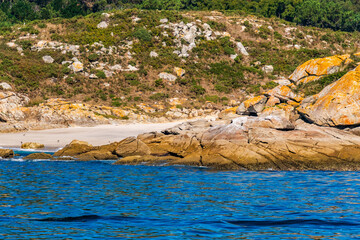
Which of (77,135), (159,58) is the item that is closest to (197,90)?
(159,58)

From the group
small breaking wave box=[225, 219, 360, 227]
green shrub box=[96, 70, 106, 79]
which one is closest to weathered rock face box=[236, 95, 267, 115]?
small breaking wave box=[225, 219, 360, 227]

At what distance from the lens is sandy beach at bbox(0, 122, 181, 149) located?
35856 millimetres

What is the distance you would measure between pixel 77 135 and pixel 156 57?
92.1 ft

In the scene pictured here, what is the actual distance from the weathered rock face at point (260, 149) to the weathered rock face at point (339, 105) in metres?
0.78

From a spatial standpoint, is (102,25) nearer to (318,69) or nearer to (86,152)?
(86,152)

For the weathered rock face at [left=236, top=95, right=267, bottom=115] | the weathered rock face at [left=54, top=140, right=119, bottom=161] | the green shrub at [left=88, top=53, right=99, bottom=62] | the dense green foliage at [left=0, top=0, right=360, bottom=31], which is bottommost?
the weathered rock face at [left=54, top=140, right=119, bottom=161]

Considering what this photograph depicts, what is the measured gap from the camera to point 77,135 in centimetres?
3769

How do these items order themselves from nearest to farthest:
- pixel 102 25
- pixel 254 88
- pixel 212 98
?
pixel 212 98 → pixel 254 88 → pixel 102 25

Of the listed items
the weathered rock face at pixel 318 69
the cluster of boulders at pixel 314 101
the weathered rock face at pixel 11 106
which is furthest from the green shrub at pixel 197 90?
the weathered rock face at pixel 11 106

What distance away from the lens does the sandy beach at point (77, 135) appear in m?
35.9

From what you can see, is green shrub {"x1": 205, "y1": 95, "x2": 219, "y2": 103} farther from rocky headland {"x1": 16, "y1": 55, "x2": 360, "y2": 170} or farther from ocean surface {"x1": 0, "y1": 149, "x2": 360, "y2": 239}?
ocean surface {"x1": 0, "y1": 149, "x2": 360, "y2": 239}

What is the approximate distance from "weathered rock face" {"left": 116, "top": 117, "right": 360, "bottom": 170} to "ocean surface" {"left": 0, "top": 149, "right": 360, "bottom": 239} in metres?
1.52

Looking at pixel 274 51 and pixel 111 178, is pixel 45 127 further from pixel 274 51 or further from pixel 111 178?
pixel 274 51

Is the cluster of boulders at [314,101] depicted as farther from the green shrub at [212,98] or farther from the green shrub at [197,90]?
the green shrub at [197,90]
